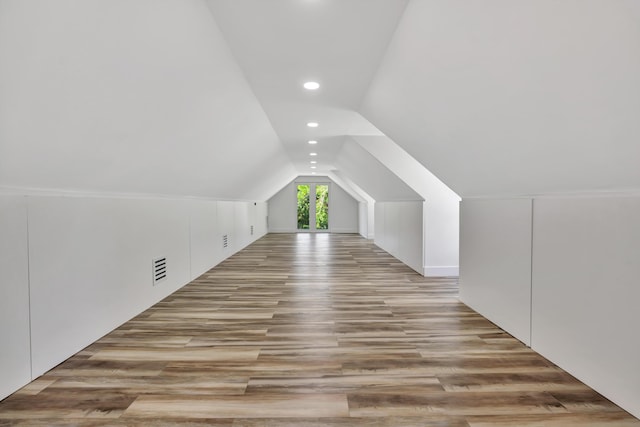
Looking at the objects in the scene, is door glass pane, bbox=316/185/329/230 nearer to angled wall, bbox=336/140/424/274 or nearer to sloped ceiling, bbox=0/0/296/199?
angled wall, bbox=336/140/424/274

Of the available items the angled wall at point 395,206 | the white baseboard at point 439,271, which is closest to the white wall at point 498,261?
the white baseboard at point 439,271

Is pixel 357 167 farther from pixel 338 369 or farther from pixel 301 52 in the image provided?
pixel 338 369

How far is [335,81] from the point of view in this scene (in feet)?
11.2

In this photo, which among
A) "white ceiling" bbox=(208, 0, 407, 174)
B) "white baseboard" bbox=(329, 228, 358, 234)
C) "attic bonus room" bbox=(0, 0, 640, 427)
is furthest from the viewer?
"white baseboard" bbox=(329, 228, 358, 234)

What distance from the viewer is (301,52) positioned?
2.76m

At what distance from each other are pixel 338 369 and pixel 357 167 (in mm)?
5658

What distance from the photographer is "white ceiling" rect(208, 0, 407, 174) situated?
215cm

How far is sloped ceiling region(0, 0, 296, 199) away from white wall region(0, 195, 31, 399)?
20 cm

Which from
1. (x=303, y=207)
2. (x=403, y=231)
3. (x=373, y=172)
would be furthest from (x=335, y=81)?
(x=303, y=207)

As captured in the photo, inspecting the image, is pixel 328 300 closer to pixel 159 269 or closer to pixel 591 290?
pixel 159 269

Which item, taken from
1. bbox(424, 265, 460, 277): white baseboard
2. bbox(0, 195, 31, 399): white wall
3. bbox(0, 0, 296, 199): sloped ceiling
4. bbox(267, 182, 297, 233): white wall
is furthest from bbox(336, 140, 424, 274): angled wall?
bbox(267, 182, 297, 233): white wall

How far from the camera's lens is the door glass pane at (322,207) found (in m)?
14.9

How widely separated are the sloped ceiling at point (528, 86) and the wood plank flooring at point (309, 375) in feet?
4.06

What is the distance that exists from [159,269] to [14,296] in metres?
2.01
